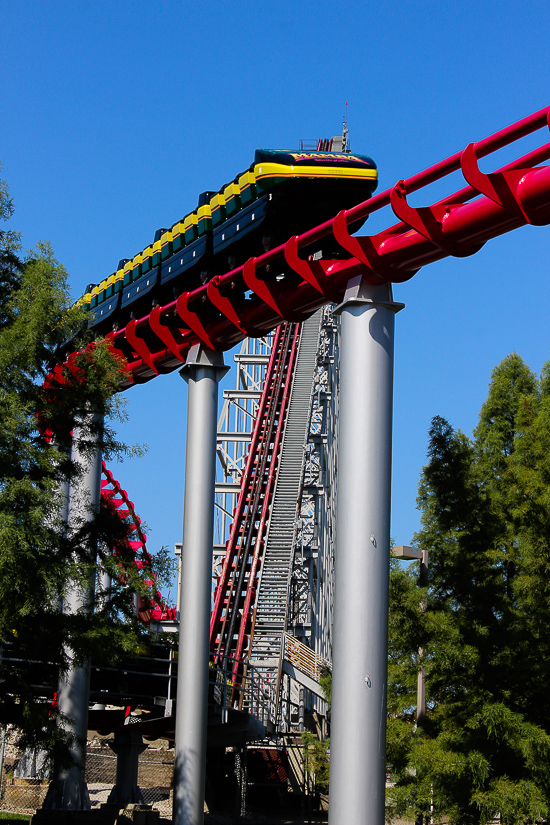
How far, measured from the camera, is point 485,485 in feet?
40.8

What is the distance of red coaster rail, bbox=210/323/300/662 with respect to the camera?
22578 millimetres

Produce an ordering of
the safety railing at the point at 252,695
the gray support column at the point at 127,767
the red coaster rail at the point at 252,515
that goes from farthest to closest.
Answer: the red coaster rail at the point at 252,515, the safety railing at the point at 252,695, the gray support column at the point at 127,767

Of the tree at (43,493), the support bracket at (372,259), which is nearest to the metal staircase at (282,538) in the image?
the tree at (43,493)

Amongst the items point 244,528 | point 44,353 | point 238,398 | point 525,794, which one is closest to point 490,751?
point 525,794

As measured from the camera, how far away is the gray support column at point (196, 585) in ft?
37.8

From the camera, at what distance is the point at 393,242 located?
948 centimetres

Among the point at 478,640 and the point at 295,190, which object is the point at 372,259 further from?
the point at 478,640

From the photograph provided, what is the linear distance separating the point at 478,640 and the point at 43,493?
16.3ft

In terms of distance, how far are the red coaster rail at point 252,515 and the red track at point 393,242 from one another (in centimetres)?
1045

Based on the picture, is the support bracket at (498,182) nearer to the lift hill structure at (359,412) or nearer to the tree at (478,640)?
the lift hill structure at (359,412)

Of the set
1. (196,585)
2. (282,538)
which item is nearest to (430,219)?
(196,585)

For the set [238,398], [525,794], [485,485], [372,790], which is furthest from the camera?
[238,398]

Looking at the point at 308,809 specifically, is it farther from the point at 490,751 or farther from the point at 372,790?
the point at 372,790

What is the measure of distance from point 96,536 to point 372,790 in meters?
3.83
